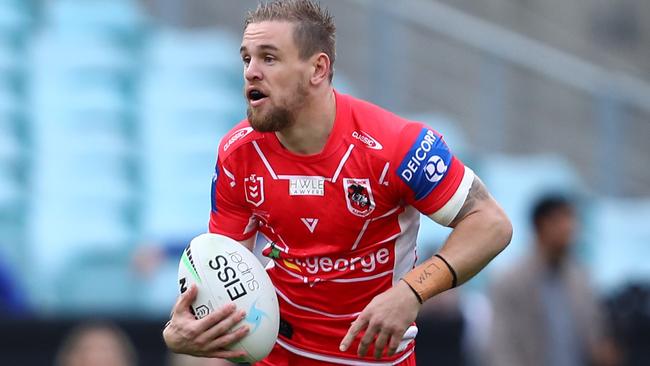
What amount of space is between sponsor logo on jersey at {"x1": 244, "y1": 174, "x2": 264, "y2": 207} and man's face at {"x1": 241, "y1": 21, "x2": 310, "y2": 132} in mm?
222

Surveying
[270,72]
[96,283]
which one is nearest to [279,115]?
[270,72]

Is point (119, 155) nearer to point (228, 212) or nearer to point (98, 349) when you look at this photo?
point (98, 349)

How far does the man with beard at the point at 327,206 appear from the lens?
4949mm

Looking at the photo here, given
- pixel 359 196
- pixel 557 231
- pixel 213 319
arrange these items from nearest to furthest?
pixel 213 319 < pixel 359 196 < pixel 557 231

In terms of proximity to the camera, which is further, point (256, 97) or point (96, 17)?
point (96, 17)

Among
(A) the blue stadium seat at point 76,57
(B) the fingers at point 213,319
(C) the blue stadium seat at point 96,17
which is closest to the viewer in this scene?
(B) the fingers at point 213,319

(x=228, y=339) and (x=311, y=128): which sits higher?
(x=311, y=128)

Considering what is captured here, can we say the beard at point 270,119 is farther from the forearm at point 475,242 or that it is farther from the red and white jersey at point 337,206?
the forearm at point 475,242

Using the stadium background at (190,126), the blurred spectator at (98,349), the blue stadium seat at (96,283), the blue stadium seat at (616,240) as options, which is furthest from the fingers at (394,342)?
the blue stadium seat at (616,240)

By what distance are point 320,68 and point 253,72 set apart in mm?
270

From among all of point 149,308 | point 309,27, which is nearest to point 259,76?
point 309,27

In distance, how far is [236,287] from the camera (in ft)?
16.3

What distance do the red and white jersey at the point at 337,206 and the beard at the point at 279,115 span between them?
0.54ft

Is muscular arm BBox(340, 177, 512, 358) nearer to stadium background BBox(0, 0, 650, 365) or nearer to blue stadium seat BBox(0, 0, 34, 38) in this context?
stadium background BBox(0, 0, 650, 365)
